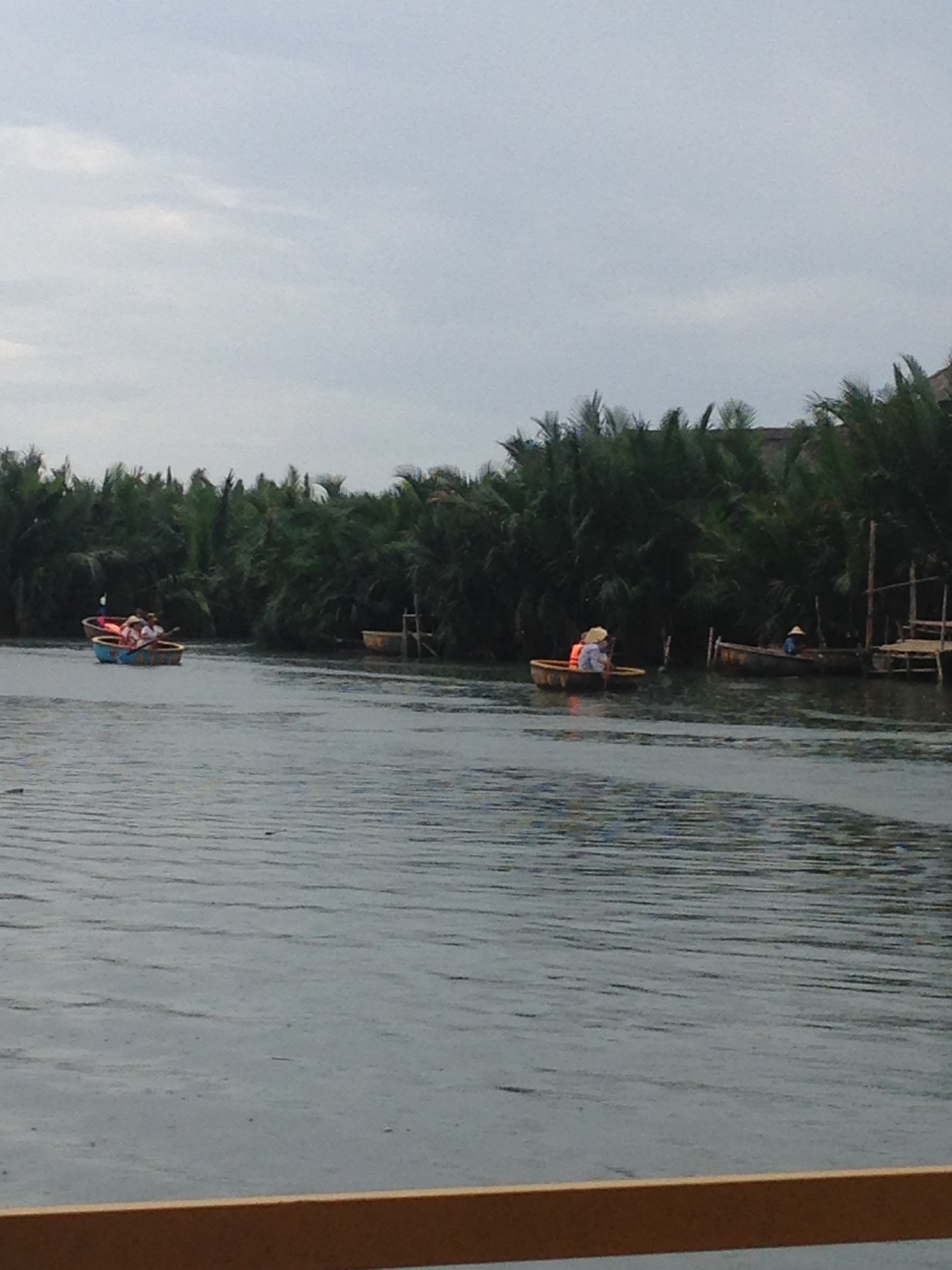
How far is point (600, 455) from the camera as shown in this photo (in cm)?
6650

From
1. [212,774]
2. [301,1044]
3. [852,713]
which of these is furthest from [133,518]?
[301,1044]

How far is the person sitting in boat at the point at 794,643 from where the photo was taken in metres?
58.3

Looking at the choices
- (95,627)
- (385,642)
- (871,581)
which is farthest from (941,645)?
(95,627)

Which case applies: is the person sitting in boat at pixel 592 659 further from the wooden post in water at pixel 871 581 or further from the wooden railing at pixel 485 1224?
the wooden railing at pixel 485 1224

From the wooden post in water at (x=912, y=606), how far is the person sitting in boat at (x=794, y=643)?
3.18m

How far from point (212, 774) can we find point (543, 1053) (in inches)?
606

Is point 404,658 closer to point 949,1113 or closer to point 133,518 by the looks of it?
point 133,518

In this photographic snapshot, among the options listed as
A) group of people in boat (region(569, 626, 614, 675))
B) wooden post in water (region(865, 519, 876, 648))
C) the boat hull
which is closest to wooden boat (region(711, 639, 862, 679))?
wooden post in water (region(865, 519, 876, 648))

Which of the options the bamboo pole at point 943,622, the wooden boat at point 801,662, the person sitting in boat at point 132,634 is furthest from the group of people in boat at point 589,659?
the person sitting in boat at point 132,634

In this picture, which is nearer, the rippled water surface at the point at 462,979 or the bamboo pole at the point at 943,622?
the rippled water surface at the point at 462,979

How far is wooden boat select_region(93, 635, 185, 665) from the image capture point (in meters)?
60.0

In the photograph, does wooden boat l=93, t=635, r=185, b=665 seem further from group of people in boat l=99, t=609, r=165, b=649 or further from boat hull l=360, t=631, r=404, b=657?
boat hull l=360, t=631, r=404, b=657

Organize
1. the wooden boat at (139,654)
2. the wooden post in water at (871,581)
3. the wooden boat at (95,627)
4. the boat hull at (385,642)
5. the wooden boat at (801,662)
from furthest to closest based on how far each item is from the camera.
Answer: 1. the wooden boat at (95,627)
2. the boat hull at (385,642)
3. the wooden boat at (139,654)
4. the wooden boat at (801,662)
5. the wooden post in water at (871,581)

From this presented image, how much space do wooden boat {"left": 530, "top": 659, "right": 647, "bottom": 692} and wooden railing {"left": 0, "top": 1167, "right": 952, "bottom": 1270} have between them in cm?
4313
